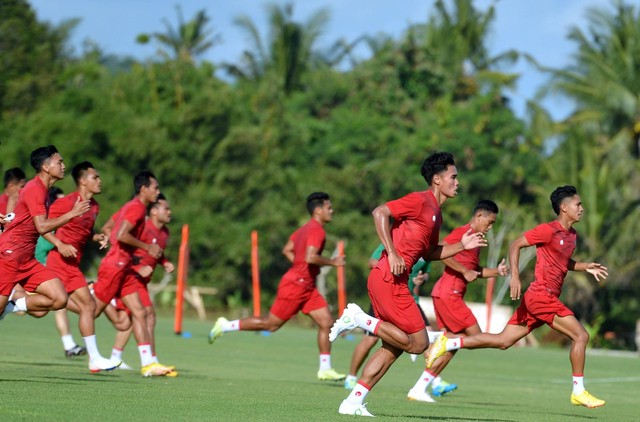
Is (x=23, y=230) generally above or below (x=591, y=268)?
above

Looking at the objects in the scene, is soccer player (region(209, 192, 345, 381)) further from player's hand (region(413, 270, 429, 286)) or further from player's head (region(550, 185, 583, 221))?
player's head (region(550, 185, 583, 221))

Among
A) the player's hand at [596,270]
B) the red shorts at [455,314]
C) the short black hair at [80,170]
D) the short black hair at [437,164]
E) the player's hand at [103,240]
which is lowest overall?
the red shorts at [455,314]

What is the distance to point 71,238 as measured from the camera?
47.8 ft

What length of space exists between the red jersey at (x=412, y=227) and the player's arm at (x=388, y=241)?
0.99 ft

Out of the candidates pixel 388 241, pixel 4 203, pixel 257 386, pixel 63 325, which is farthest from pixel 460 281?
pixel 4 203

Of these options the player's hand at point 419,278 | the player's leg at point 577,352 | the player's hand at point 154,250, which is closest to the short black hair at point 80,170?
the player's hand at point 154,250

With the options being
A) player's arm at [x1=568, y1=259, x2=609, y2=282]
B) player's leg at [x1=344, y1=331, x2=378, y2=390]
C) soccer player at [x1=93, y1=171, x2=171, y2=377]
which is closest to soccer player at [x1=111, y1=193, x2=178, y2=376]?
soccer player at [x1=93, y1=171, x2=171, y2=377]

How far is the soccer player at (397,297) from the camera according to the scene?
1028 centimetres

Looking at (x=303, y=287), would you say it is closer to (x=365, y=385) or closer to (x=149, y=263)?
(x=149, y=263)

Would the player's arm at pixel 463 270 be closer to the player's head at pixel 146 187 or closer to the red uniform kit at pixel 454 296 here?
the red uniform kit at pixel 454 296

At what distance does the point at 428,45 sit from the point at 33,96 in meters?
18.3

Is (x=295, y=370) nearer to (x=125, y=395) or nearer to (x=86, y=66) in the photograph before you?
(x=125, y=395)

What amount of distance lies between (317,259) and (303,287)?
0.51m

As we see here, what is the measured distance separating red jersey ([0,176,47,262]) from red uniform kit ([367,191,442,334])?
3621mm
